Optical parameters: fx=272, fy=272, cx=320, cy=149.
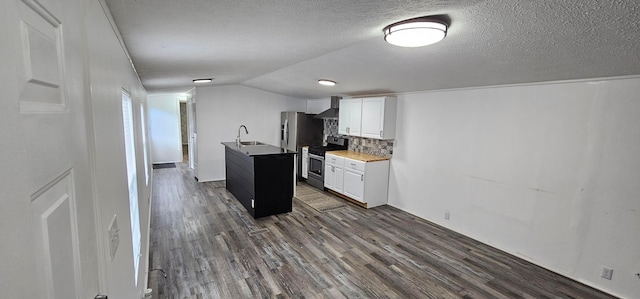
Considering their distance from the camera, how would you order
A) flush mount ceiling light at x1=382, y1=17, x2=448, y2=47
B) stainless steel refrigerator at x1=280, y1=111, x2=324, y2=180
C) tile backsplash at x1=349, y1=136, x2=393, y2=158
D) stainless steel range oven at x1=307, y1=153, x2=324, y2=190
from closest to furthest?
flush mount ceiling light at x1=382, y1=17, x2=448, y2=47 → tile backsplash at x1=349, y1=136, x2=393, y2=158 → stainless steel range oven at x1=307, y1=153, x2=324, y2=190 → stainless steel refrigerator at x1=280, y1=111, x2=324, y2=180

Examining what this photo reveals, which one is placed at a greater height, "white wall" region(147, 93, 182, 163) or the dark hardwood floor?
"white wall" region(147, 93, 182, 163)

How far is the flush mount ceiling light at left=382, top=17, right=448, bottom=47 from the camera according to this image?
5.65ft

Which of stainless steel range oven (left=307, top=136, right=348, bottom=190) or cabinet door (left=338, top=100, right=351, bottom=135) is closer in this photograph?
cabinet door (left=338, top=100, right=351, bottom=135)

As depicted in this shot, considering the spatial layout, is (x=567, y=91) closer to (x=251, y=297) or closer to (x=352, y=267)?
(x=352, y=267)

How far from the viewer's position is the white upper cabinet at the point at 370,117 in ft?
15.5

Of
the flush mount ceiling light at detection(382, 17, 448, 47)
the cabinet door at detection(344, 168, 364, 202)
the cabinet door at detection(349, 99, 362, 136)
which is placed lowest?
the cabinet door at detection(344, 168, 364, 202)

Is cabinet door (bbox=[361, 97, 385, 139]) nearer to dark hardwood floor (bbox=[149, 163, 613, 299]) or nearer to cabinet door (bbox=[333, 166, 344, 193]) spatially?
cabinet door (bbox=[333, 166, 344, 193])

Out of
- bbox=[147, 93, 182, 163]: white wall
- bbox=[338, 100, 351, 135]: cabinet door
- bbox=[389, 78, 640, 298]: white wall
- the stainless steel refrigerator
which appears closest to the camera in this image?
bbox=[389, 78, 640, 298]: white wall

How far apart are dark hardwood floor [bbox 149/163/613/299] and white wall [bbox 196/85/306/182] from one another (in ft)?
6.77

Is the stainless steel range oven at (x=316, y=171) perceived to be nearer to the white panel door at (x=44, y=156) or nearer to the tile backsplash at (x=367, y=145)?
the tile backsplash at (x=367, y=145)

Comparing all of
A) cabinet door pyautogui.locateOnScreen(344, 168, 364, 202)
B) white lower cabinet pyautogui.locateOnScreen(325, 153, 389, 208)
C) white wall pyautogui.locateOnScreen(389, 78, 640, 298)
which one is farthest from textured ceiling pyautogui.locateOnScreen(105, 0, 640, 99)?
cabinet door pyautogui.locateOnScreen(344, 168, 364, 202)

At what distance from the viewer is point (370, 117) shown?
495 centimetres

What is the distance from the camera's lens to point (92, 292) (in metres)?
0.77

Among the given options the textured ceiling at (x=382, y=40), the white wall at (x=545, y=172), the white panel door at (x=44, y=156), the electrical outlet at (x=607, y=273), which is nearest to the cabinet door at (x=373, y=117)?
the white wall at (x=545, y=172)
